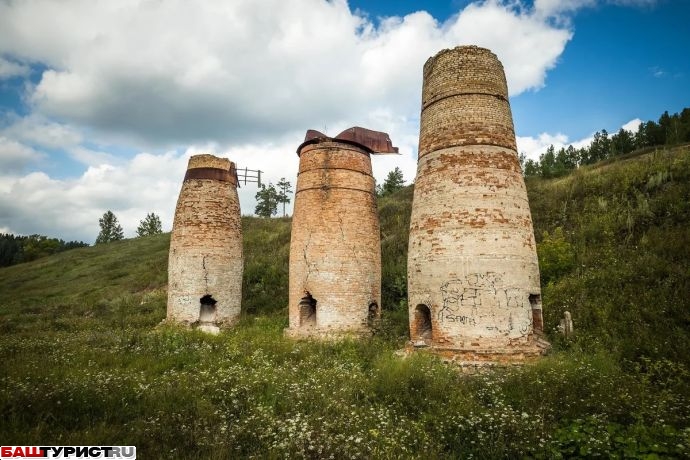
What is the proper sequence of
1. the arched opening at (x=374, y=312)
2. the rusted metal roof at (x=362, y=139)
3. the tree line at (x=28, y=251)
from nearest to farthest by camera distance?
the arched opening at (x=374, y=312) < the rusted metal roof at (x=362, y=139) < the tree line at (x=28, y=251)

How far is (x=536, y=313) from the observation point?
8.48m

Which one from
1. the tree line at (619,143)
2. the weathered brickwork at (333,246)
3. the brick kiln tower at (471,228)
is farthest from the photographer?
the tree line at (619,143)

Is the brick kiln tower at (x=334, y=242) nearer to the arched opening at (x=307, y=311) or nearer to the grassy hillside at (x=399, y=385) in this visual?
the arched opening at (x=307, y=311)

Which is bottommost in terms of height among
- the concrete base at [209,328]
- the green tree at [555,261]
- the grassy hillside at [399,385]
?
the grassy hillside at [399,385]

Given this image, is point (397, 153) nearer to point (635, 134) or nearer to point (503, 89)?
point (503, 89)

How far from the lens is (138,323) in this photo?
15.8m

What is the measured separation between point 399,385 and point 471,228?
3213 mm

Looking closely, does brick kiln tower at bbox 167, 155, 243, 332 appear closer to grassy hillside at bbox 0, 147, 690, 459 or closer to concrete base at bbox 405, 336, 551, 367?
grassy hillside at bbox 0, 147, 690, 459

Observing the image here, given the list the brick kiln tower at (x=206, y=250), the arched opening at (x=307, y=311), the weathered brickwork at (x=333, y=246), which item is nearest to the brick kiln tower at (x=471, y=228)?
the weathered brickwork at (x=333, y=246)

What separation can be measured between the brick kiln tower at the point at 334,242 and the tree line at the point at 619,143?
111 feet

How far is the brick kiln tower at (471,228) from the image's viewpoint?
7.69 metres

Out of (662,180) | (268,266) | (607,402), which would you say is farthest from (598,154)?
(607,402)

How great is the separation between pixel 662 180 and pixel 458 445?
1653 centimetres

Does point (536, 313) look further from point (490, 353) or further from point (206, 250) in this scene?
point (206, 250)
